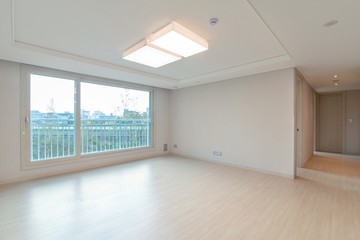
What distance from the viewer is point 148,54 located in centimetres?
295

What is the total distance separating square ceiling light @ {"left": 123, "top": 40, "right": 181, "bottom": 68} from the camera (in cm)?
270

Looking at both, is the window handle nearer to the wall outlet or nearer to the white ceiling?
the white ceiling

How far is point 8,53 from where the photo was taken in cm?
296

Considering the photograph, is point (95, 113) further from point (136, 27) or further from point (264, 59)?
point (264, 59)

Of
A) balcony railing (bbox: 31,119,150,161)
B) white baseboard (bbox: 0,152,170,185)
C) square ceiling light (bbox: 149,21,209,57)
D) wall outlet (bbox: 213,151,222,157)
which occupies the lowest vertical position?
white baseboard (bbox: 0,152,170,185)

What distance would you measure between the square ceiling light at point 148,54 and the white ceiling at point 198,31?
0.36 feet

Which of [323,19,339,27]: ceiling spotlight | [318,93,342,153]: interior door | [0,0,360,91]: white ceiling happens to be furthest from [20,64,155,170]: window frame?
[318,93,342,153]: interior door

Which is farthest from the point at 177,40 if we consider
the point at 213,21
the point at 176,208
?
the point at 176,208

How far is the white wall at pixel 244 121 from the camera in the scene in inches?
151

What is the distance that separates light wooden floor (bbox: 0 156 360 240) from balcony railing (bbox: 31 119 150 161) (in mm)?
710

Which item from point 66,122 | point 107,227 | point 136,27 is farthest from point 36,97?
point 107,227

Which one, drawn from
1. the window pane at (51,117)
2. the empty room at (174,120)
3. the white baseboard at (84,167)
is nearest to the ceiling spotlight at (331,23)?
the empty room at (174,120)

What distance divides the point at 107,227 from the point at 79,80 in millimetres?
3542

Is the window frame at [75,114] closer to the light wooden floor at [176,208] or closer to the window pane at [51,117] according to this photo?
the window pane at [51,117]
